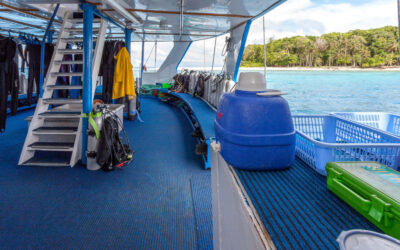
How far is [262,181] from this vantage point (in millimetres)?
1090

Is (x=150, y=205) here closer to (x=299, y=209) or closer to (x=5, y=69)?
(x=299, y=209)

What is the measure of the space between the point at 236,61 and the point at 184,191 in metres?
3.04

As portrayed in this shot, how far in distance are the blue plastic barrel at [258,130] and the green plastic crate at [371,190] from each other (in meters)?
0.22

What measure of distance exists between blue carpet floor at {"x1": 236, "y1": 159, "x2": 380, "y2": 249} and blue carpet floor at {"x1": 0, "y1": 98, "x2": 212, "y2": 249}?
107 cm

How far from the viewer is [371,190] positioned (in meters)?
0.77

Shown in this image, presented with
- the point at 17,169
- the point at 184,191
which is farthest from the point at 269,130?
the point at 17,169

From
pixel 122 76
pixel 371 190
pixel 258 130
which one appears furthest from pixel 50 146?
pixel 371 190

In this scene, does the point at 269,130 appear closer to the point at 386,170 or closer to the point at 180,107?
the point at 386,170

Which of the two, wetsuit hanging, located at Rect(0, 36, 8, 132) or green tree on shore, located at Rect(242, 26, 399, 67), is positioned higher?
green tree on shore, located at Rect(242, 26, 399, 67)

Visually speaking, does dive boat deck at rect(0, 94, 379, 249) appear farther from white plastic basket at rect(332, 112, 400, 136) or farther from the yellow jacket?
the yellow jacket

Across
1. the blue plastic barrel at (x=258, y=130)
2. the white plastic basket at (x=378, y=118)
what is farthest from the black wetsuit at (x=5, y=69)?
the white plastic basket at (x=378, y=118)

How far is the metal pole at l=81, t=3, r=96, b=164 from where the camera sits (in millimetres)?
3271

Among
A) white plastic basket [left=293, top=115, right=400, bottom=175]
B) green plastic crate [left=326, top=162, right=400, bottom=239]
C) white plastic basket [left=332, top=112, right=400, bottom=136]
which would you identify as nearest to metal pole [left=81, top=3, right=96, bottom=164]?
white plastic basket [left=293, top=115, right=400, bottom=175]

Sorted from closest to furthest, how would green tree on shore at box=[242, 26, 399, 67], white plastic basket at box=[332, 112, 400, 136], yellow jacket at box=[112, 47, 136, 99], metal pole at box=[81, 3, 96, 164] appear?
white plastic basket at box=[332, 112, 400, 136] → metal pole at box=[81, 3, 96, 164] → green tree on shore at box=[242, 26, 399, 67] → yellow jacket at box=[112, 47, 136, 99]
